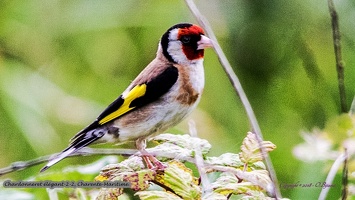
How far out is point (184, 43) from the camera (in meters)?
1.04

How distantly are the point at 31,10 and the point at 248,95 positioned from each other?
1.66 feet

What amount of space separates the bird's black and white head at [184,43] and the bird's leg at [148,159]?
0.17 m

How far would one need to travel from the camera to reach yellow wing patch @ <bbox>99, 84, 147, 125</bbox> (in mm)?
1038

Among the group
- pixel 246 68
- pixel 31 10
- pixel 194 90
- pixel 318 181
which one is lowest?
pixel 318 181

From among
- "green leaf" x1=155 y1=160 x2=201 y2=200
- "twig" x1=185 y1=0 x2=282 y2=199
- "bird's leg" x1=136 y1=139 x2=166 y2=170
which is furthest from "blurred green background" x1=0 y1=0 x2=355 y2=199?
"green leaf" x1=155 y1=160 x2=201 y2=200

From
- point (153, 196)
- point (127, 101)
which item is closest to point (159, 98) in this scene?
point (127, 101)

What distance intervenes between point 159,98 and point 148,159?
0.13 metres

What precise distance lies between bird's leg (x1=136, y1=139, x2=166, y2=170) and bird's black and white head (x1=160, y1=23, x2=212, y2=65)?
0.17 metres

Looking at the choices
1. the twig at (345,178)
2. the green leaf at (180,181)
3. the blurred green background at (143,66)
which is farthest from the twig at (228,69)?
the green leaf at (180,181)

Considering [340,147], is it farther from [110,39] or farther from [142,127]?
[110,39]

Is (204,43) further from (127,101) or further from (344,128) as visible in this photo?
(344,128)

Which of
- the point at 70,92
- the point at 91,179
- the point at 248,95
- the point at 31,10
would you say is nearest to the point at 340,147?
the point at 248,95

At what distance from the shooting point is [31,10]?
48.1 inches

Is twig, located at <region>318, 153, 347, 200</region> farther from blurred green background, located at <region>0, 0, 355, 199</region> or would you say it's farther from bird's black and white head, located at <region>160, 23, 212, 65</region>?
bird's black and white head, located at <region>160, 23, 212, 65</region>
